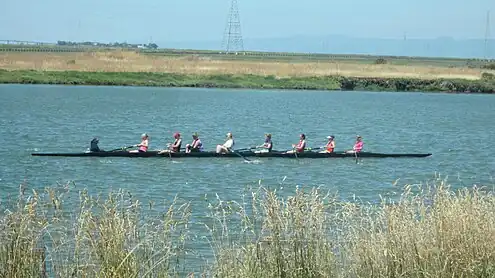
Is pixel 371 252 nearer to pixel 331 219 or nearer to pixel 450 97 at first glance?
pixel 331 219

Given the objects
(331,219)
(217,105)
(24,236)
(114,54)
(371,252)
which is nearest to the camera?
(24,236)

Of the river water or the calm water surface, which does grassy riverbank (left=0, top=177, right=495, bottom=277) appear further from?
the calm water surface

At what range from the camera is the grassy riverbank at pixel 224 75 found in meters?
87.5

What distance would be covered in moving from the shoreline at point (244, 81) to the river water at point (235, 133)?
951 millimetres

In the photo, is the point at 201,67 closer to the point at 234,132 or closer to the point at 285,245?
the point at 234,132

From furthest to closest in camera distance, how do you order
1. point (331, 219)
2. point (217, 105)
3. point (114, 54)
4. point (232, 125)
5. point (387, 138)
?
point (114, 54), point (217, 105), point (232, 125), point (387, 138), point (331, 219)

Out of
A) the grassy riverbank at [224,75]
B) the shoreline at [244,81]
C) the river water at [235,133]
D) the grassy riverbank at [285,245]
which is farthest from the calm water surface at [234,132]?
the grassy riverbank at [285,245]

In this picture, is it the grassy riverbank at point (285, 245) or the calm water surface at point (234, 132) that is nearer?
the grassy riverbank at point (285, 245)

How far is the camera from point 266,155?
1383 inches

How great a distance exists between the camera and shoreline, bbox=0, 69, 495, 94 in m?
86.4

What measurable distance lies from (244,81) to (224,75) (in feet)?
7.43

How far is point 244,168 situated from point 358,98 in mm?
57277

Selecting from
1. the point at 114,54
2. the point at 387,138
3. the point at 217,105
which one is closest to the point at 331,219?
Answer: the point at 387,138

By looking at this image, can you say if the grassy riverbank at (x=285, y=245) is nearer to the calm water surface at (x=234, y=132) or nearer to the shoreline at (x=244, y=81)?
the calm water surface at (x=234, y=132)
